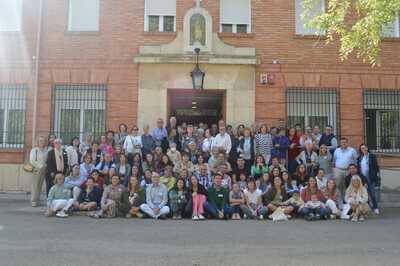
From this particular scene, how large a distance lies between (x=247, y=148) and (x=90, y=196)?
4.16 meters

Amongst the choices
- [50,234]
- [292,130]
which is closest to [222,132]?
[292,130]

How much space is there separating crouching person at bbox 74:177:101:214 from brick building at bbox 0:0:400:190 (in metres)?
3.53

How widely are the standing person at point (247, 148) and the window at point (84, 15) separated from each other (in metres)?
6.37

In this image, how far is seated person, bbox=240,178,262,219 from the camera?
398 inches

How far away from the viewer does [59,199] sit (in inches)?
401

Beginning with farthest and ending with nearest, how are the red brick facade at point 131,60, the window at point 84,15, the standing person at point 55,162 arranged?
the window at point 84,15, the red brick facade at point 131,60, the standing person at point 55,162

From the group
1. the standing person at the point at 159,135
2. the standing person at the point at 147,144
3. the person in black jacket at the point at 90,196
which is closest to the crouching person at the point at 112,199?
the person in black jacket at the point at 90,196

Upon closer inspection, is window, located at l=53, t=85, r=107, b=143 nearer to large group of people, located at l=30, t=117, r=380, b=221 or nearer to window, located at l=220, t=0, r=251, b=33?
large group of people, located at l=30, t=117, r=380, b=221

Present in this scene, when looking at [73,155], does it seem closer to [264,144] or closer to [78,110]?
[78,110]

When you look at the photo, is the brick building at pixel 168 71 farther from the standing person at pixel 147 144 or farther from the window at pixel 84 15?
the standing person at pixel 147 144

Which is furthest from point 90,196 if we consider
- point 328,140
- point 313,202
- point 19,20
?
point 19,20

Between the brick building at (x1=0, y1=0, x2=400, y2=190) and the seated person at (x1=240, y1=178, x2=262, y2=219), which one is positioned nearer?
the seated person at (x1=240, y1=178, x2=262, y2=219)

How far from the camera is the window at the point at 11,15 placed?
1441cm

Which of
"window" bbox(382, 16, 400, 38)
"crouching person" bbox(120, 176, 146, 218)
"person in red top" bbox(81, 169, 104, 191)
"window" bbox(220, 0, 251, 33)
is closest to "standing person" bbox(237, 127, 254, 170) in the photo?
"crouching person" bbox(120, 176, 146, 218)
